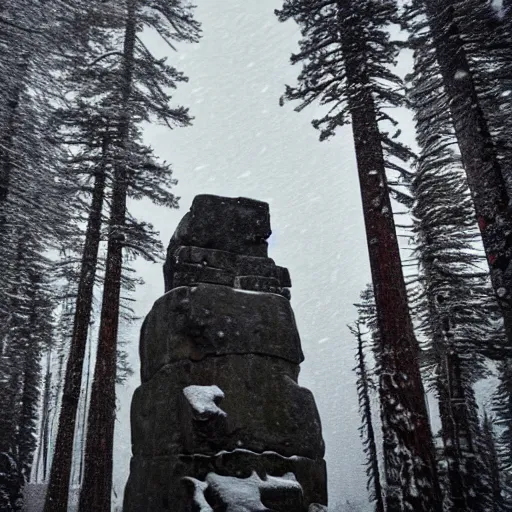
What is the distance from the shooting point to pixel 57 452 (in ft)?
36.2

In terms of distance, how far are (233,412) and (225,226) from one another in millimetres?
2633

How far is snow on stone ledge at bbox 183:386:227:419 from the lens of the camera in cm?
531

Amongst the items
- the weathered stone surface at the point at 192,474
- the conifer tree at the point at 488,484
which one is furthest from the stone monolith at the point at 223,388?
the conifer tree at the point at 488,484

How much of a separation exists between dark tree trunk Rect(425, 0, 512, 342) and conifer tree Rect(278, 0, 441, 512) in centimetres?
92

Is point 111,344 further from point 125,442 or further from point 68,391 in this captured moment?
point 125,442

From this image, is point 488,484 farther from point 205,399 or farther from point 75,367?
point 205,399

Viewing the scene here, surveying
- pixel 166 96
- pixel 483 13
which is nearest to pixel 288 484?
pixel 483 13

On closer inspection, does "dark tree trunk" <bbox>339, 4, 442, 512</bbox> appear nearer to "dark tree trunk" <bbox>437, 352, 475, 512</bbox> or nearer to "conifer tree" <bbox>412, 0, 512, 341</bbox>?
"conifer tree" <bbox>412, 0, 512, 341</bbox>

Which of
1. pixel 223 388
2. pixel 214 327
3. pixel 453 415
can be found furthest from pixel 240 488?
pixel 453 415

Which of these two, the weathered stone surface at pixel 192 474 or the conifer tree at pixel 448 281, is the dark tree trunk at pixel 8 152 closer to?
the weathered stone surface at pixel 192 474

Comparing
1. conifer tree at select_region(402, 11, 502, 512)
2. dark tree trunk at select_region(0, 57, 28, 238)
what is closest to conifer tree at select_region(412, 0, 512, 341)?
conifer tree at select_region(402, 11, 502, 512)

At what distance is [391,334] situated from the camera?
7719 millimetres

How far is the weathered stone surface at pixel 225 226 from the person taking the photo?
6.89 meters

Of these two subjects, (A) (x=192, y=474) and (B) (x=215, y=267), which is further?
(B) (x=215, y=267)
